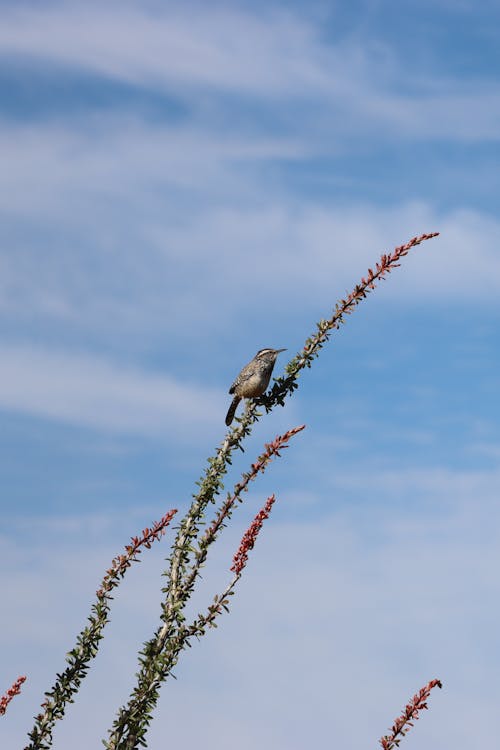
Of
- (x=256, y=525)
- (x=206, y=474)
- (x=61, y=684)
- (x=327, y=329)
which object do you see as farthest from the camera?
(x=327, y=329)

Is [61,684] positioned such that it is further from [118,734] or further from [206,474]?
[206,474]

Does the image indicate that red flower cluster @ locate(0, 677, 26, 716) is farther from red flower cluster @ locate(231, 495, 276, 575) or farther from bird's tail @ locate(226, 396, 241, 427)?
bird's tail @ locate(226, 396, 241, 427)

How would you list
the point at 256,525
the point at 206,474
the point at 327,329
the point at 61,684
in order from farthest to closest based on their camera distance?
1. the point at 327,329
2. the point at 206,474
3. the point at 61,684
4. the point at 256,525

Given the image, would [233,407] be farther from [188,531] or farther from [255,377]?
[188,531]

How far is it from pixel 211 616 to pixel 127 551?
110 cm

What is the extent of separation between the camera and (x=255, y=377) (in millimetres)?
13641

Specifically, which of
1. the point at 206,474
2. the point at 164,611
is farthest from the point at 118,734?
the point at 206,474

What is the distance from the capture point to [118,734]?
28.4ft

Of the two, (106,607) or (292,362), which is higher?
(292,362)

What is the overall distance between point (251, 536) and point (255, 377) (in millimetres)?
5202

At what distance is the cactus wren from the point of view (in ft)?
44.8

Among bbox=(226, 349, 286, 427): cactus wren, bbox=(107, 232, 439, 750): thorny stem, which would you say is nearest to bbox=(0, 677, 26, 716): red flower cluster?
bbox=(107, 232, 439, 750): thorny stem

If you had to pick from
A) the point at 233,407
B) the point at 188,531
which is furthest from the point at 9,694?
the point at 233,407

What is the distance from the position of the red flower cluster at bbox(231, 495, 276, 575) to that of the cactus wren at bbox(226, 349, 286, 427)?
498 cm
